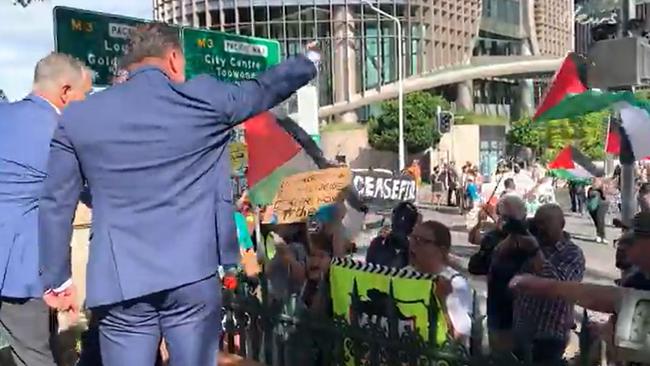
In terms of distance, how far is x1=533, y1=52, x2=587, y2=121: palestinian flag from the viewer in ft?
24.5

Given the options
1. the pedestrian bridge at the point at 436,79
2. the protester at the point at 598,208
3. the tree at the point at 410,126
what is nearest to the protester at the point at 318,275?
the protester at the point at 598,208

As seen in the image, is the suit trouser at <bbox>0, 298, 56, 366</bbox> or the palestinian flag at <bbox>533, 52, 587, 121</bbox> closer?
the suit trouser at <bbox>0, 298, 56, 366</bbox>

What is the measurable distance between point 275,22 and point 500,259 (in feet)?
195

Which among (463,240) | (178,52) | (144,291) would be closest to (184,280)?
(144,291)

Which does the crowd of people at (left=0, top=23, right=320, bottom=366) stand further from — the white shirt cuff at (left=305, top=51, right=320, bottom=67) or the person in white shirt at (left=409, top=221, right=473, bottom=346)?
the person in white shirt at (left=409, top=221, right=473, bottom=346)

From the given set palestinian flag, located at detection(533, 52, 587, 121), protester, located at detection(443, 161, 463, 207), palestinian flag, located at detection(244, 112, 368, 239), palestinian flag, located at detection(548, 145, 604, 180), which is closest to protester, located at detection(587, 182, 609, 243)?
palestinian flag, located at detection(548, 145, 604, 180)

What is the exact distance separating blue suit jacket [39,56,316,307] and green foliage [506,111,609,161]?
42.4m

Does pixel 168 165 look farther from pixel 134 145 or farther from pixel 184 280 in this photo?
pixel 184 280

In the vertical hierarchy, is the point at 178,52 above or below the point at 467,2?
below

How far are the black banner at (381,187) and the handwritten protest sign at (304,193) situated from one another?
2902 millimetres

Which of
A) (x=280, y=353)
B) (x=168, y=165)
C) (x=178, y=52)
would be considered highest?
(x=178, y=52)

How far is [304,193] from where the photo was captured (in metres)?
6.02

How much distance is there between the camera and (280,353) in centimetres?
548

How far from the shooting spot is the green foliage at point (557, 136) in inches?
1900
